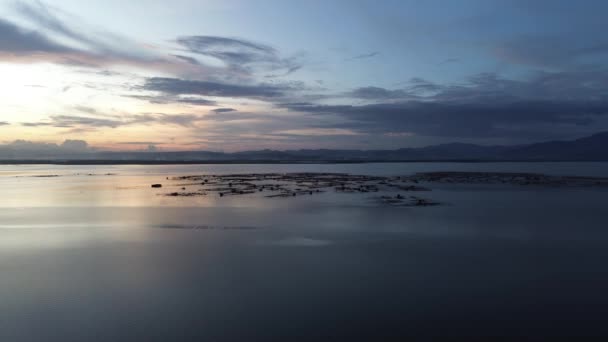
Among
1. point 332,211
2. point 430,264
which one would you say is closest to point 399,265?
point 430,264

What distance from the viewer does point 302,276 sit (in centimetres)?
851

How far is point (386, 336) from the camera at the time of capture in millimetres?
5715

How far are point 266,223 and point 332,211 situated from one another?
394 cm

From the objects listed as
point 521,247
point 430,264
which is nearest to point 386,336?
point 430,264

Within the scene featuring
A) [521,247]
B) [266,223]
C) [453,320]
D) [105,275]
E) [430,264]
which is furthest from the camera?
[266,223]

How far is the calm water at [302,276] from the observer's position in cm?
611

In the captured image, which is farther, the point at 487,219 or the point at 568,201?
the point at 568,201

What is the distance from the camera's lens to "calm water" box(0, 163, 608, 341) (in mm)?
6109

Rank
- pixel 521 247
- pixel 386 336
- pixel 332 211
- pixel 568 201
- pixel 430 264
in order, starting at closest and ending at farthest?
pixel 386 336
pixel 430 264
pixel 521 247
pixel 332 211
pixel 568 201

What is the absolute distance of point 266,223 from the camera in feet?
49.7

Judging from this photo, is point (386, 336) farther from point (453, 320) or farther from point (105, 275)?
point (105, 275)

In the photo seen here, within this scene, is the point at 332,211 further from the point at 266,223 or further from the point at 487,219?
the point at 487,219

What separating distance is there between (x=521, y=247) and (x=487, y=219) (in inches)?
199

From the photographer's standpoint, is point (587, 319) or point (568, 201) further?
point (568, 201)
